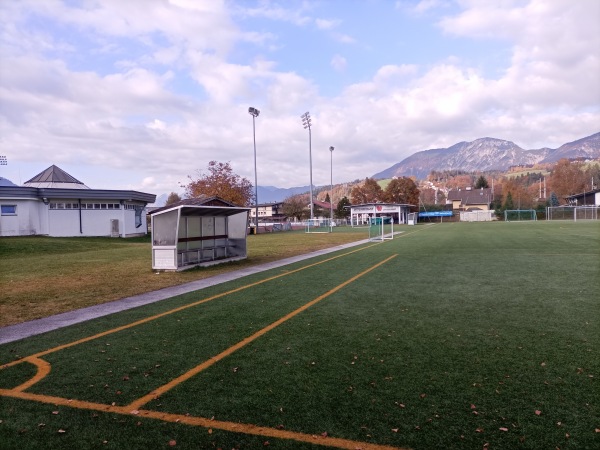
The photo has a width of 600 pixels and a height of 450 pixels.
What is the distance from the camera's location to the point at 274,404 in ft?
13.4

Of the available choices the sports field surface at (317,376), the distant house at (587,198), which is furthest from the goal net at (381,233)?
the distant house at (587,198)

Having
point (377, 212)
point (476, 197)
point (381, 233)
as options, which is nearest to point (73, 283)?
point (381, 233)

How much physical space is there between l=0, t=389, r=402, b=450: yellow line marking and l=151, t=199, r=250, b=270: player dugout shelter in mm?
9777

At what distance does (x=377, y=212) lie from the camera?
251 feet

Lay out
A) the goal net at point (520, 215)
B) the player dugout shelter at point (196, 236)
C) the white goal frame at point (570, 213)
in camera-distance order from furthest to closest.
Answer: the goal net at point (520, 215) → the white goal frame at point (570, 213) → the player dugout shelter at point (196, 236)

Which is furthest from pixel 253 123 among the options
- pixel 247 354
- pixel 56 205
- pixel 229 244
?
pixel 247 354

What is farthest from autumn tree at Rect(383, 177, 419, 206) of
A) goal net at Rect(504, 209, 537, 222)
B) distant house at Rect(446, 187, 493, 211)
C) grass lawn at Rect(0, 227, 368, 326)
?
grass lawn at Rect(0, 227, 368, 326)

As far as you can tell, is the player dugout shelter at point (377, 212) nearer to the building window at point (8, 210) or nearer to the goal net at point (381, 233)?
the goal net at point (381, 233)

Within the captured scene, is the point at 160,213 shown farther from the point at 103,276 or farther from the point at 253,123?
the point at 253,123

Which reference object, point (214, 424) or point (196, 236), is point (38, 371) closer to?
point (214, 424)

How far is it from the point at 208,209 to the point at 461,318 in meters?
10.1

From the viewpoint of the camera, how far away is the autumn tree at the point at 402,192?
95.8 meters

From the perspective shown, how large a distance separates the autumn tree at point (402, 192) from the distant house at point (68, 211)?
65019 mm

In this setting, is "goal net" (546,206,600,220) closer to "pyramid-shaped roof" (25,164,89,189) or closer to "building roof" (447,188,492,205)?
"building roof" (447,188,492,205)
